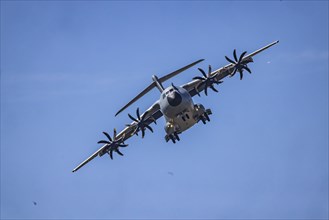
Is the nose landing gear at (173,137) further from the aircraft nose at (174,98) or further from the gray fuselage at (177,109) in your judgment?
the aircraft nose at (174,98)

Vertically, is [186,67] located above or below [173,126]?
above

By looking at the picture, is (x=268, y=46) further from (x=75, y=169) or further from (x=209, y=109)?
(x=75, y=169)

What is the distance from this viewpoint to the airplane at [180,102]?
218 feet

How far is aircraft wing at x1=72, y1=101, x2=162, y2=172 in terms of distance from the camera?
71.1 metres

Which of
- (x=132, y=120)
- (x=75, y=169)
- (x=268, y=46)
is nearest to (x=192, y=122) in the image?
(x=132, y=120)

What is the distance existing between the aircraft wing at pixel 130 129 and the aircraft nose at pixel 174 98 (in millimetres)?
4911

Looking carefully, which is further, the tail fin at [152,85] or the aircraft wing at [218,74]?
the aircraft wing at [218,74]

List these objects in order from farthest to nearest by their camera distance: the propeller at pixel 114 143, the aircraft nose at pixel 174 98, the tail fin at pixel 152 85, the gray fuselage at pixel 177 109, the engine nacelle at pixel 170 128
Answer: the propeller at pixel 114 143 → the engine nacelle at pixel 170 128 → the tail fin at pixel 152 85 → the gray fuselage at pixel 177 109 → the aircraft nose at pixel 174 98

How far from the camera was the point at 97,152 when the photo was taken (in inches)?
3027

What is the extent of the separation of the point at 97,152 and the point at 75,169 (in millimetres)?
3753

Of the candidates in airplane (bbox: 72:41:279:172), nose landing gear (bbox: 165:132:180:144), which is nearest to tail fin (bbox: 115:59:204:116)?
airplane (bbox: 72:41:279:172)

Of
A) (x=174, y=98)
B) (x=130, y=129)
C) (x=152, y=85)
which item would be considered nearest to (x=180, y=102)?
(x=174, y=98)

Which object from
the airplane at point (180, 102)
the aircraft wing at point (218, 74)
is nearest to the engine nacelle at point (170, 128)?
the airplane at point (180, 102)

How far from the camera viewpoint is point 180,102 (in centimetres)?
6594
